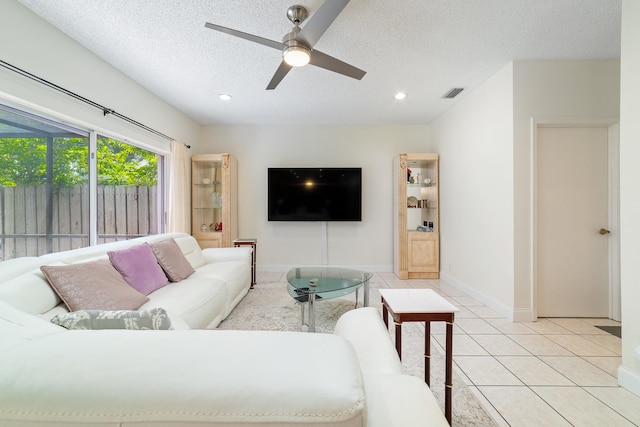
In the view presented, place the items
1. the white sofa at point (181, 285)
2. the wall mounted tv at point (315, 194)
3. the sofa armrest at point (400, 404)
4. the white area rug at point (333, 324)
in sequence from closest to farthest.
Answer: the sofa armrest at point (400, 404), the white sofa at point (181, 285), the white area rug at point (333, 324), the wall mounted tv at point (315, 194)

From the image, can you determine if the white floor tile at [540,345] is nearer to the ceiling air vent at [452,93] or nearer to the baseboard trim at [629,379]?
the baseboard trim at [629,379]

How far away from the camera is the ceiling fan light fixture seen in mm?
1886

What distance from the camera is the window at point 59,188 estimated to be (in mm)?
2027

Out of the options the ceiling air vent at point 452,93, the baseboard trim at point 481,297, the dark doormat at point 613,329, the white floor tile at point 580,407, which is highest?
the ceiling air vent at point 452,93

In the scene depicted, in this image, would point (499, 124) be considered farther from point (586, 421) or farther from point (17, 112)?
point (17, 112)

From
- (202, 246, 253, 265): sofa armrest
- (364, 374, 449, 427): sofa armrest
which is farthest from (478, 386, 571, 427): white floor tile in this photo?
(202, 246, 253, 265): sofa armrest

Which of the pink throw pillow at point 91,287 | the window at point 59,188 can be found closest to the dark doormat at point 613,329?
the pink throw pillow at point 91,287

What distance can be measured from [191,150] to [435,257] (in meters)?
4.35

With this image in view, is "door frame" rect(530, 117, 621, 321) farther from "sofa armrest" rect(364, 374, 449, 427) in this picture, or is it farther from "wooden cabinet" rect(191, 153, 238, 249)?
"wooden cabinet" rect(191, 153, 238, 249)

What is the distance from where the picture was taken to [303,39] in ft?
6.06

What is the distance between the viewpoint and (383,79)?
2.99m

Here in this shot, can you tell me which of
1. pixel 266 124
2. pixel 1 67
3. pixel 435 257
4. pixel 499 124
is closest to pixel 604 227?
pixel 499 124

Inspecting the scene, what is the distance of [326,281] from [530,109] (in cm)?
268

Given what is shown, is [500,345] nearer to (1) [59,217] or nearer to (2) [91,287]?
(2) [91,287]
